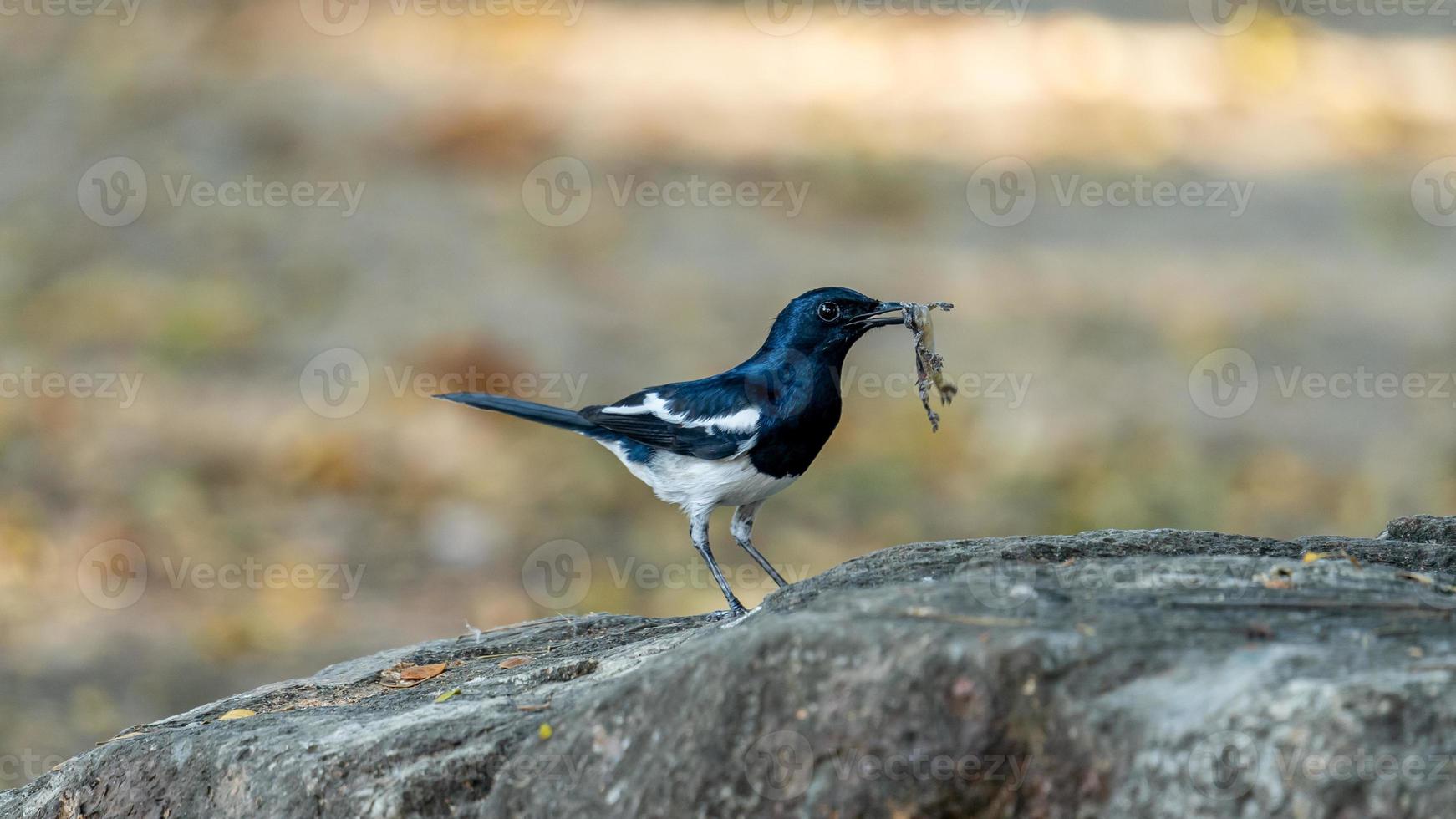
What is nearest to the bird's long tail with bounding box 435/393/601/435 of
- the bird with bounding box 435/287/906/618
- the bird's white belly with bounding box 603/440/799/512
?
the bird with bounding box 435/287/906/618

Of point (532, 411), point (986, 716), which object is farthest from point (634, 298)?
point (986, 716)

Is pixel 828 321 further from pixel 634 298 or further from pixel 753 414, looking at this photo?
pixel 634 298

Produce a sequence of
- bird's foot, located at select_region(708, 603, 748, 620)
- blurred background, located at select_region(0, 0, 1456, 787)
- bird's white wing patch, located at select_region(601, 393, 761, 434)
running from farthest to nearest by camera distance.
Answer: blurred background, located at select_region(0, 0, 1456, 787) < bird's white wing patch, located at select_region(601, 393, 761, 434) < bird's foot, located at select_region(708, 603, 748, 620)

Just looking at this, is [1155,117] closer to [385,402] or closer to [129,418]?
[385,402]

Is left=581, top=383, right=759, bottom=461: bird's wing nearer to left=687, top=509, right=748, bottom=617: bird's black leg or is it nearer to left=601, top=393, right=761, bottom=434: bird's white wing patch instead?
left=601, top=393, right=761, bottom=434: bird's white wing patch

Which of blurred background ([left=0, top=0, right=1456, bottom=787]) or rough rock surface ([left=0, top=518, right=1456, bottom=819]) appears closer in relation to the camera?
rough rock surface ([left=0, top=518, right=1456, bottom=819])

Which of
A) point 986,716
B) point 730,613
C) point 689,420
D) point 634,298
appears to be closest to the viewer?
point 986,716

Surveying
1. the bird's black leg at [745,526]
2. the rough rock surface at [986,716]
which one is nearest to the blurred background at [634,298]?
the bird's black leg at [745,526]

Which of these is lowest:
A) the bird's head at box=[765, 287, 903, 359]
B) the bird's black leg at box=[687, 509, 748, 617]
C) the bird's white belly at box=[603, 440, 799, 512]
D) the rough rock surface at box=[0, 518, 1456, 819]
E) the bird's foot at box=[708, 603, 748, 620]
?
the rough rock surface at box=[0, 518, 1456, 819]
